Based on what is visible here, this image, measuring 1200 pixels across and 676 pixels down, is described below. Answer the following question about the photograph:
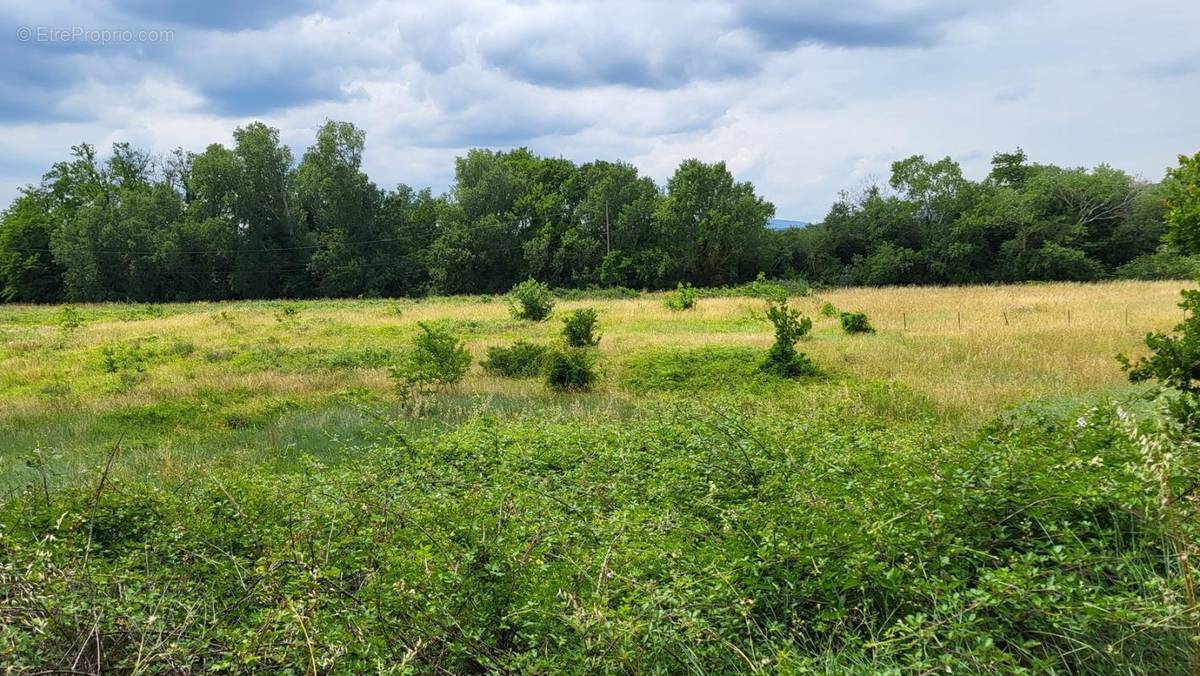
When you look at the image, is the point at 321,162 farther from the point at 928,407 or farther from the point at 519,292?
the point at 928,407

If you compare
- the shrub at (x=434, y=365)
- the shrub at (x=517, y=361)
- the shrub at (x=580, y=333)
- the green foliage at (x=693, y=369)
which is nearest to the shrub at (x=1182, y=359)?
the green foliage at (x=693, y=369)

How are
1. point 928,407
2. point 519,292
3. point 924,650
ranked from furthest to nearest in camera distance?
1. point 519,292
2. point 928,407
3. point 924,650

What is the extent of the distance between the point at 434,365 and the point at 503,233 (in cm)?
4994

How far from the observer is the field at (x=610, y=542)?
294cm

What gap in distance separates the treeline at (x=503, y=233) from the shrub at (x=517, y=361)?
42690 millimetres

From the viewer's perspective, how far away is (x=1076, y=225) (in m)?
54.9

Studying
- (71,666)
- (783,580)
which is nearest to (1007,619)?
(783,580)

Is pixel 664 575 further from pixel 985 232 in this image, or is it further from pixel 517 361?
pixel 985 232

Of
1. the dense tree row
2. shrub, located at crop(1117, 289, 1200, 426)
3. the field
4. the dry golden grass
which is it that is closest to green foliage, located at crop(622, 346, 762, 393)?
the dry golden grass

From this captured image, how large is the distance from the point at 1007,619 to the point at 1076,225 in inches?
2547

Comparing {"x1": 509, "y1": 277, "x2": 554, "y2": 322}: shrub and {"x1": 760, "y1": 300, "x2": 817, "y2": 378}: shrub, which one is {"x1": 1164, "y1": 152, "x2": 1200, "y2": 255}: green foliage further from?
{"x1": 509, "y1": 277, "x2": 554, "y2": 322}: shrub

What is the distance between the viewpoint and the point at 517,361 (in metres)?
15.0

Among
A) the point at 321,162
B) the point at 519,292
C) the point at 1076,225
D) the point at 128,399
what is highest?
the point at 321,162

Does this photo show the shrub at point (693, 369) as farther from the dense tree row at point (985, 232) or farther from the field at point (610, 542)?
the dense tree row at point (985, 232)
